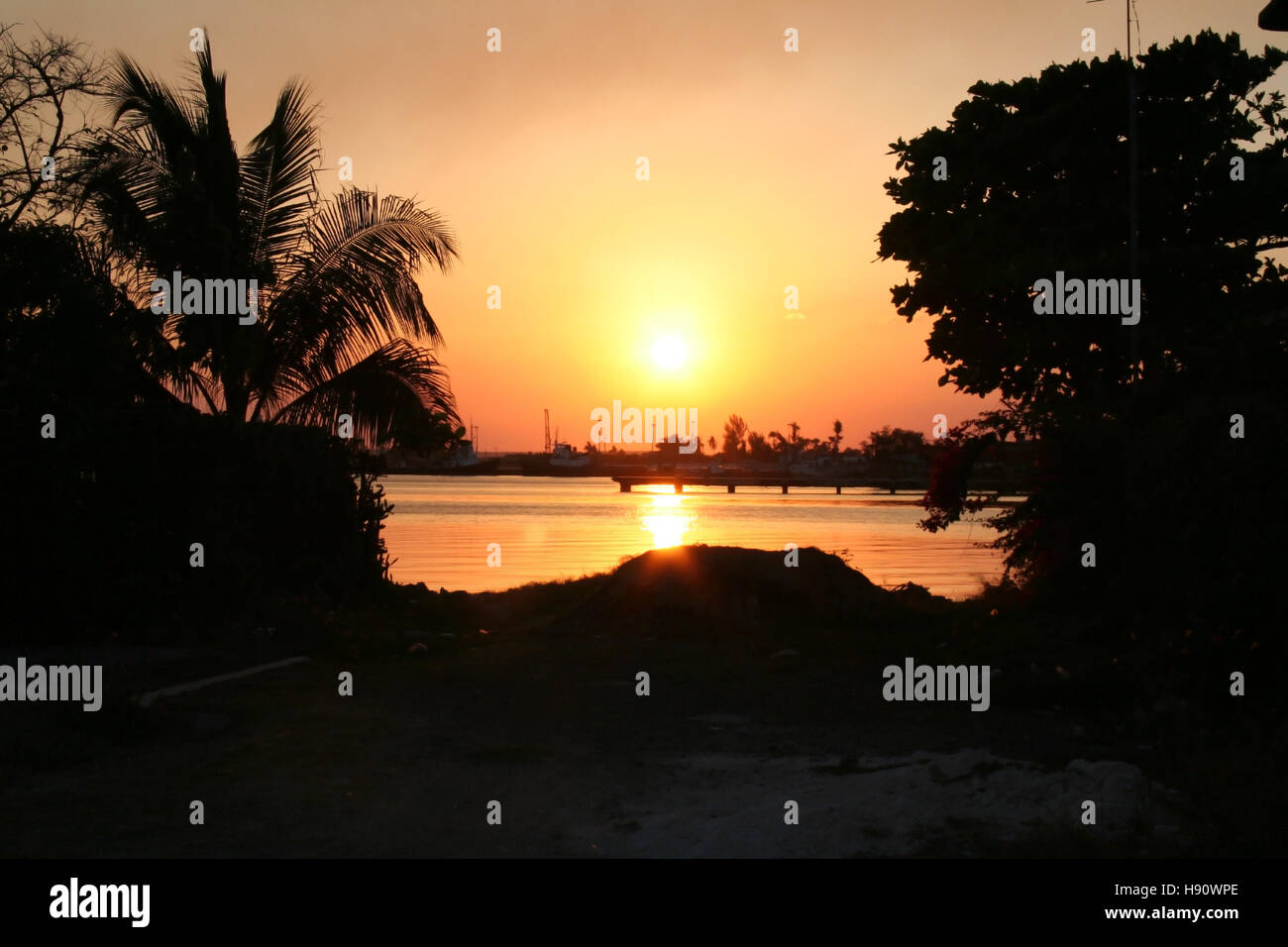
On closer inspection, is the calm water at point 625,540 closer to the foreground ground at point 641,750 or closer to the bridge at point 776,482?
the foreground ground at point 641,750

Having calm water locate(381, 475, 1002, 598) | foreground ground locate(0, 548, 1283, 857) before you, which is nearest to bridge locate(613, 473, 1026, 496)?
calm water locate(381, 475, 1002, 598)

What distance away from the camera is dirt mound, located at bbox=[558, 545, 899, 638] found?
15680 mm

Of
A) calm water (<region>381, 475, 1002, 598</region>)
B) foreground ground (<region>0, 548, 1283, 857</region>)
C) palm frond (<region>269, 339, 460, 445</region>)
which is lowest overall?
calm water (<region>381, 475, 1002, 598</region>)

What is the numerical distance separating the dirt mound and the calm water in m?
2.05

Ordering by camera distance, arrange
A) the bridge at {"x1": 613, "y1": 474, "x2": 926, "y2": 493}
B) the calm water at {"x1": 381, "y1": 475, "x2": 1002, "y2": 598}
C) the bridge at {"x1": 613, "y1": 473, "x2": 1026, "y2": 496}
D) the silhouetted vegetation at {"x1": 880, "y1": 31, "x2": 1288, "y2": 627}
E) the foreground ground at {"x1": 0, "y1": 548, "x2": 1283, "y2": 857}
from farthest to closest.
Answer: the bridge at {"x1": 613, "y1": 474, "x2": 926, "y2": 493}
the bridge at {"x1": 613, "y1": 473, "x2": 1026, "y2": 496}
the calm water at {"x1": 381, "y1": 475, "x2": 1002, "y2": 598}
the silhouetted vegetation at {"x1": 880, "y1": 31, "x2": 1288, "y2": 627}
the foreground ground at {"x1": 0, "y1": 548, "x2": 1283, "y2": 857}

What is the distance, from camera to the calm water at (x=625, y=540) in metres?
28.5

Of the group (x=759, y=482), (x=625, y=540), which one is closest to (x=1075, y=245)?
(x=625, y=540)

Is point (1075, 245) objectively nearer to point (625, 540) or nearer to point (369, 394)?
point (369, 394)

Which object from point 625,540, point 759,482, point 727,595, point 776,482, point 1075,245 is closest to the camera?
point 727,595

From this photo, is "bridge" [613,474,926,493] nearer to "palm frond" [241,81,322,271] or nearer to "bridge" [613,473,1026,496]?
"bridge" [613,473,1026,496]

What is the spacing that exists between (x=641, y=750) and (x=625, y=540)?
119 ft

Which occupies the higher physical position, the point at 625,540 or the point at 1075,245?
the point at 1075,245

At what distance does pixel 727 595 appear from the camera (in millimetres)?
16109
